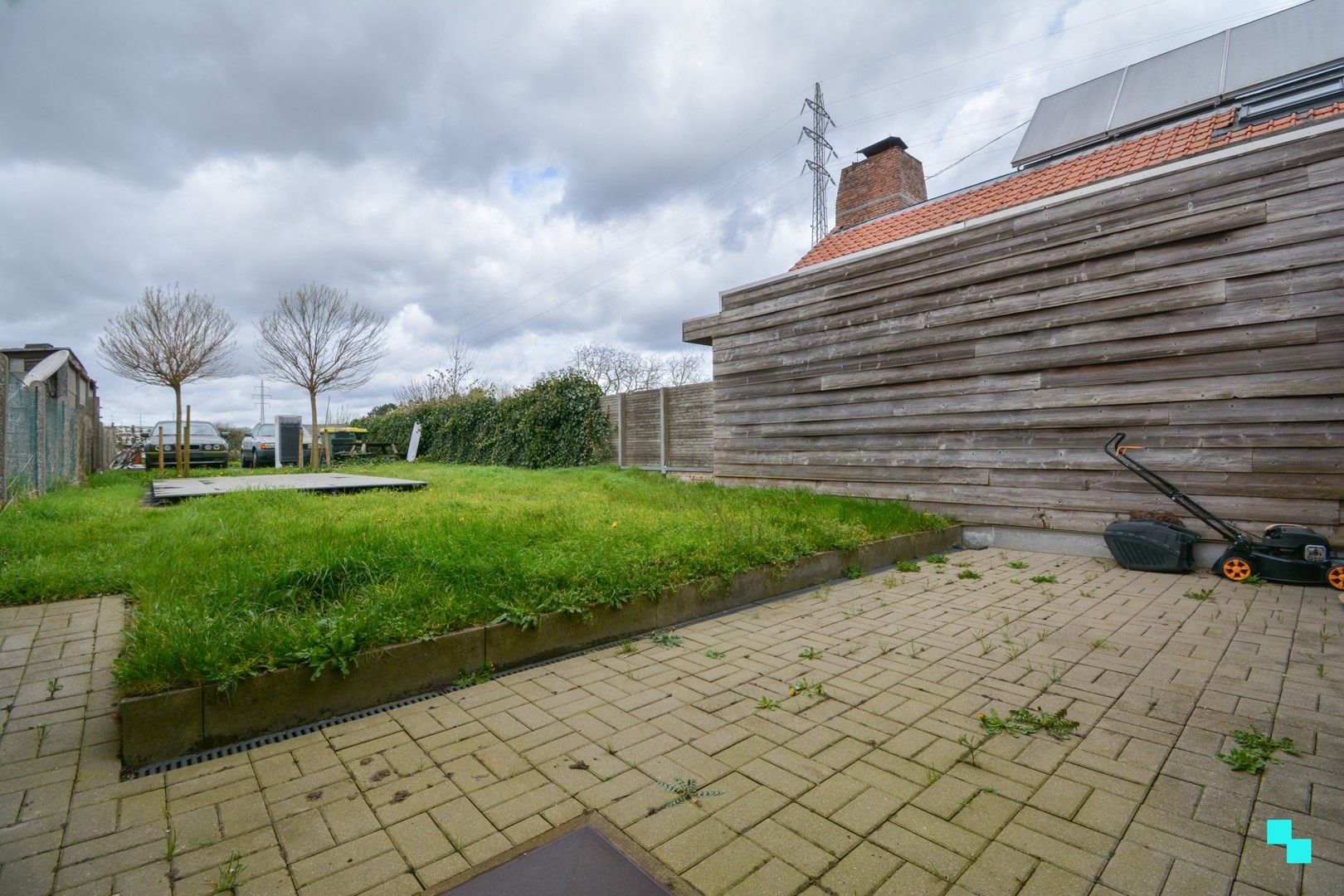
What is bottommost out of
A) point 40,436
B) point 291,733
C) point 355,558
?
point 291,733

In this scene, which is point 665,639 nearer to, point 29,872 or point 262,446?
point 29,872

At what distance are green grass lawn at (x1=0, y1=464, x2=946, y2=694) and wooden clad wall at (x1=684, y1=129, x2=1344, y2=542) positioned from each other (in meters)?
1.00

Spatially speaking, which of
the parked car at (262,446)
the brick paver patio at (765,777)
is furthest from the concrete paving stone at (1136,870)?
the parked car at (262,446)

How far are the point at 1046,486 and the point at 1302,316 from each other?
2.26m

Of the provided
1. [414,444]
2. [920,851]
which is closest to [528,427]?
[414,444]

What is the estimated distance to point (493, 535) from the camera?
4.71 m

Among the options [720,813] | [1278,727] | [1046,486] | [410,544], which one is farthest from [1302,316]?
[410,544]

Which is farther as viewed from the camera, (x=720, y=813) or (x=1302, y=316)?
(x=1302, y=316)

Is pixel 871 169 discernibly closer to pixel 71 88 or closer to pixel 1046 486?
pixel 1046 486

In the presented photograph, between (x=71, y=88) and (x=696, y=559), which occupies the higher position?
(x=71, y=88)

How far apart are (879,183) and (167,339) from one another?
16791mm

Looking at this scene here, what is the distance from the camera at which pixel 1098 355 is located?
18.5 ft

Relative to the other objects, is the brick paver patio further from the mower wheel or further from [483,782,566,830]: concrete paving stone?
the mower wheel

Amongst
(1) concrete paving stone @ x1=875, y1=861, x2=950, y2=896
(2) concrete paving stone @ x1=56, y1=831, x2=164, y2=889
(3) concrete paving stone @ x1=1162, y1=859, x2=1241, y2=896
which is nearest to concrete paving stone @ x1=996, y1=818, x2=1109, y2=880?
(3) concrete paving stone @ x1=1162, y1=859, x2=1241, y2=896
